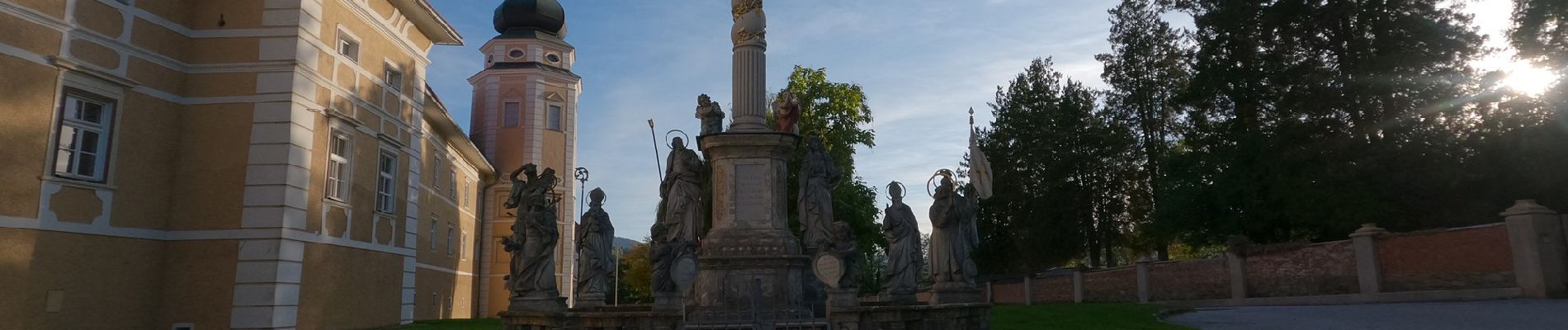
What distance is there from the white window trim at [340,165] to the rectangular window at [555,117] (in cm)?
2454


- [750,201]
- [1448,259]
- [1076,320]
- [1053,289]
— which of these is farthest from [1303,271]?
[750,201]

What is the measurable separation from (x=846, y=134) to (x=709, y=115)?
23492mm

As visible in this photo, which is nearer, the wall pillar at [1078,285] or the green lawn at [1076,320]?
the green lawn at [1076,320]

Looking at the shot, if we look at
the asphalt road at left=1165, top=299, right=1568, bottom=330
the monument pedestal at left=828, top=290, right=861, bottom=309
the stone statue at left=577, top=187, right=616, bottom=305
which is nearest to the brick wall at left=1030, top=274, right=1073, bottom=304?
the asphalt road at left=1165, top=299, right=1568, bottom=330

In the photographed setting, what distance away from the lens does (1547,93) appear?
932 inches

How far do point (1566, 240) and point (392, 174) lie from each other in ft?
81.8

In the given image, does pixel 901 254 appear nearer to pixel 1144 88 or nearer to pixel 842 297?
pixel 842 297

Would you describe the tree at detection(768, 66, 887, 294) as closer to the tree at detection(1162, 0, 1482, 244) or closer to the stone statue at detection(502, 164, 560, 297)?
the tree at detection(1162, 0, 1482, 244)

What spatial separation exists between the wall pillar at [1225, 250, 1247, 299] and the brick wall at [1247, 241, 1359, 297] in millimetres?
106

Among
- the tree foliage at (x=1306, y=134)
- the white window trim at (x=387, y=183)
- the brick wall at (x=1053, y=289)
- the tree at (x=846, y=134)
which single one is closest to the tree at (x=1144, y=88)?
the tree foliage at (x=1306, y=134)

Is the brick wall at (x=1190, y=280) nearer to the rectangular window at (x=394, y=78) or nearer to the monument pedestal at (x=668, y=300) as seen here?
the monument pedestal at (x=668, y=300)

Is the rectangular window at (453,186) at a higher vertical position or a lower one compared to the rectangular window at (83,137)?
higher

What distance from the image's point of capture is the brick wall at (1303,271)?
912 inches

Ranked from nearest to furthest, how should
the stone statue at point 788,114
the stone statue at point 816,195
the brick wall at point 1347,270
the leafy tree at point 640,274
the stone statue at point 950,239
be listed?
the stone statue at point 816,195
the stone statue at point 950,239
the stone statue at point 788,114
the brick wall at point 1347,270
the leafy tree at point 640,274
